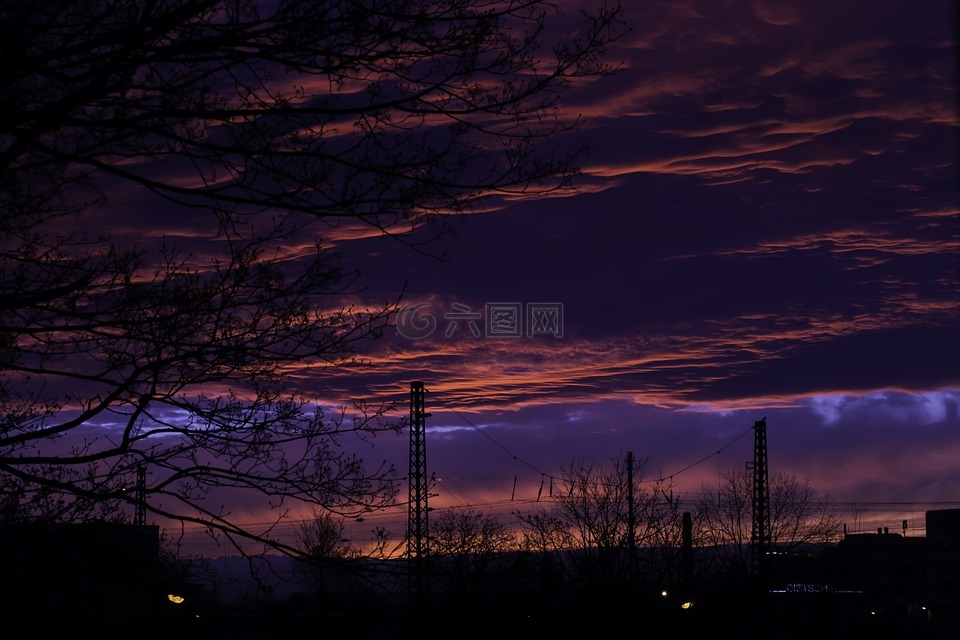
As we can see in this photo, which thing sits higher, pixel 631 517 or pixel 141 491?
pixel 141 491

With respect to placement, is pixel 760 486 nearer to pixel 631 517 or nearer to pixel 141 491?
pixel 631 517

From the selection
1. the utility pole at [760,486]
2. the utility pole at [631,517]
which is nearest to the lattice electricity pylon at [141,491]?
the utility pole at [631,517]

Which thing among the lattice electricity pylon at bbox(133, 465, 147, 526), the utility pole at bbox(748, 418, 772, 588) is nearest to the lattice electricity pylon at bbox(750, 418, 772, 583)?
the utility pole at bbox(748, 418, 772, 588)

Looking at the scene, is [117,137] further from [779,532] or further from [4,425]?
[779,532]

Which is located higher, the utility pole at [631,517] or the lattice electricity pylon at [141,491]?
the lattice electricity pylon at [141,491]

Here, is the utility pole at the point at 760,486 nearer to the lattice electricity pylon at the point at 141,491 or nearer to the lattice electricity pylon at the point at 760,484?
the lattice electricity pylon at the point at 760,484

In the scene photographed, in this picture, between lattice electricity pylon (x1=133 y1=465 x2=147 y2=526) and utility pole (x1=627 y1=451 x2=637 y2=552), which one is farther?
utility pole (x1=627 y1=451 x2=637 y2=552)

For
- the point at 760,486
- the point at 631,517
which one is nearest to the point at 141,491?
the point at 631,517

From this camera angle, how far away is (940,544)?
10069cm

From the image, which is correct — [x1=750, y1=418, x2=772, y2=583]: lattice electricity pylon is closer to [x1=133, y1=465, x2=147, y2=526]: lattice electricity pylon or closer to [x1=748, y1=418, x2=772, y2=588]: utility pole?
[x1=748, y1=418, x2=772, y2=588]: utility pole

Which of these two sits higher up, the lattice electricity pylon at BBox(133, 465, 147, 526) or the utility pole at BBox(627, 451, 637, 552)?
the lattice electricity pylon at BBox(133, 465, 147, 526)

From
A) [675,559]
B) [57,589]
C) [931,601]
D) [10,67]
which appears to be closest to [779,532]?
[675,559]

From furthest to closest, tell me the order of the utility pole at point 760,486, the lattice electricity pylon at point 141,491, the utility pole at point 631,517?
1. the utility pole at point 760,486
2. the utility pole at point 631,517
3. the lattice electricity pylon at point 141,491

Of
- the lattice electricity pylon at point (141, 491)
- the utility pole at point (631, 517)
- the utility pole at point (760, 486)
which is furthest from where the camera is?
the utility pole at point (760, 486)
